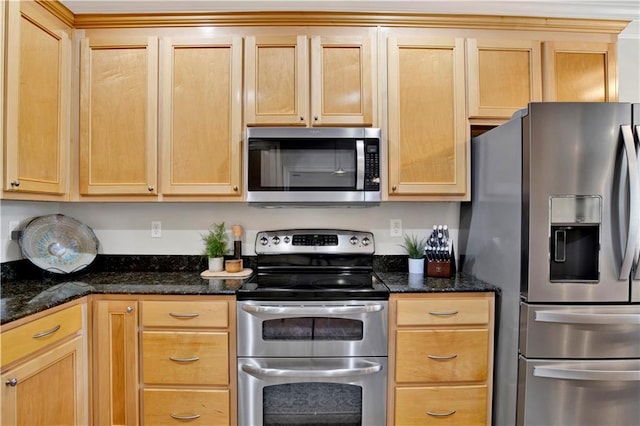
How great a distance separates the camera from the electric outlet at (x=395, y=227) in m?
A: 2.33

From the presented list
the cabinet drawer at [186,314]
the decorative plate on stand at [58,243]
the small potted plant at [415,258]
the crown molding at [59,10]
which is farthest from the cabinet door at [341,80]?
the decorative plate on stand at [58,243]

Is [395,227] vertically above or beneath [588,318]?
above

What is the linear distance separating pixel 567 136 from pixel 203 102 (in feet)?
6.12

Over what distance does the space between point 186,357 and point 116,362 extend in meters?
0.36

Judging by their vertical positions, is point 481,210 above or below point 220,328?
above

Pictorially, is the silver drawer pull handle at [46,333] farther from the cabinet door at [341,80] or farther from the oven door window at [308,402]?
the cabinet door at [341,80]

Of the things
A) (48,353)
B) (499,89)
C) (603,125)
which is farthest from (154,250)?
(603,125)

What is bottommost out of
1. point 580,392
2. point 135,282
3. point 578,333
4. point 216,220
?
point 580,392

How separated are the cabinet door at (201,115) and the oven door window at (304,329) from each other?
80 cm

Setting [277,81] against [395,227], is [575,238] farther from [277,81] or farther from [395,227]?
[277,81]

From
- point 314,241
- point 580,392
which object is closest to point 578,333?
point 580,392

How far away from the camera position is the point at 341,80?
200 cm

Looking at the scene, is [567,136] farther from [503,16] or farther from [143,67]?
[143,67]

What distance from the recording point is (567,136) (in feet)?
5.03
